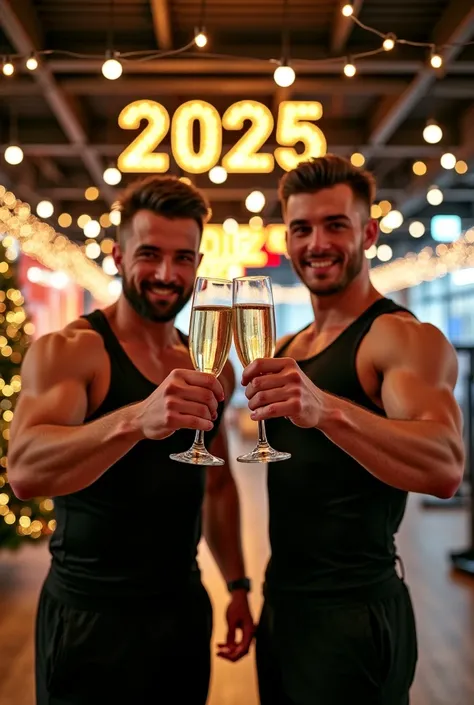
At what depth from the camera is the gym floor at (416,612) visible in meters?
3.51

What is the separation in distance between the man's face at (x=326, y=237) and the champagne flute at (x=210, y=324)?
2.16ft

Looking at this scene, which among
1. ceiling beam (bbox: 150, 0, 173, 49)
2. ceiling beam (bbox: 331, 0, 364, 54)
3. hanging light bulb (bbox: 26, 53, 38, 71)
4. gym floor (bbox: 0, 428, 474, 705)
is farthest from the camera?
ceiling beam (bbox: 331, 0, 364, 54)

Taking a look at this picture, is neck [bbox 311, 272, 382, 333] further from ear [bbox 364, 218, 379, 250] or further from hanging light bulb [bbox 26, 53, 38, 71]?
hanging light bulb [bbox 26, 53, 38, 71]

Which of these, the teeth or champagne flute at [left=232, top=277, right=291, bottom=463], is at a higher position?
the teeth

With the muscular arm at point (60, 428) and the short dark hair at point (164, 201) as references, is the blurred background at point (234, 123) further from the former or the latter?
the muscular arm at point (60, 428)

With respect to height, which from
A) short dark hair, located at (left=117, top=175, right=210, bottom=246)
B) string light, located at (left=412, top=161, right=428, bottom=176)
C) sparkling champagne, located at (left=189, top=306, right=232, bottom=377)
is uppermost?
string light, located at (left=412, top=161, right=428, bottom=176)

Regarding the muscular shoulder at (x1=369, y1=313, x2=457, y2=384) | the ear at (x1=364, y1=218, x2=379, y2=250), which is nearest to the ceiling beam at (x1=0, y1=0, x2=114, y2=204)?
the ear at (x1=364, y1=218, x2=379, y2=250)

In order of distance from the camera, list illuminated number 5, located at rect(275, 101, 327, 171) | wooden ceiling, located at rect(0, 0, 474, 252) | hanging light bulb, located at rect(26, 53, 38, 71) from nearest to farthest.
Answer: hanging light bulb, located at rect(26, 53, 38, 71)
illuminated number 5, located at rect(275, 101, 327, 171)
wooden ceiling, located at rect(0, 0, 474, 252)

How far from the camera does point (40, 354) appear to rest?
1781mm

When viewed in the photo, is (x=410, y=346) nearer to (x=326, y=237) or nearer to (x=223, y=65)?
(x=326, y=237)

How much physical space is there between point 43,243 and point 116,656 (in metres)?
7.85

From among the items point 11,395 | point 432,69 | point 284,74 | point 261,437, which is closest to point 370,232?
point 261,437

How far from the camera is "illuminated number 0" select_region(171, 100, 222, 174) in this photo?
13.9ft

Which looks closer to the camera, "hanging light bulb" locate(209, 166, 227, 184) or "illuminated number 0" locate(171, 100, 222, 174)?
"illuminated number 0" locate(171, 100, 222, 174)
